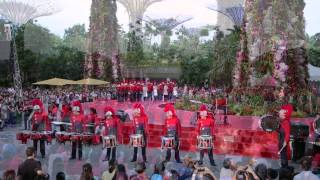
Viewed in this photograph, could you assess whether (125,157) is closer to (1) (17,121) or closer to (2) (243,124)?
(2) (243,124)

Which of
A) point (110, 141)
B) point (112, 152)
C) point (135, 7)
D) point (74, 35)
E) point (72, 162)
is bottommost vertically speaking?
point (72, 162)

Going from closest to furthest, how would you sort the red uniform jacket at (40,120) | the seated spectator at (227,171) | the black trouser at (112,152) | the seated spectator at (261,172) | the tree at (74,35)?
the seated spectator at (261,172) < the seated spectator at (227,171) < the black trouser at (112,152) < the red uniform jacket at (40,120) < the tree at (74,35)

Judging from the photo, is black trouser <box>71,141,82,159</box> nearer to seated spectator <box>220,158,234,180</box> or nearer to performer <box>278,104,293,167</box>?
performer <box>278,104,293,167</box>

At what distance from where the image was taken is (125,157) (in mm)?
15422

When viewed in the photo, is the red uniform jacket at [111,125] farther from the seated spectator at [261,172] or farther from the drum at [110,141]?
the seated spectator at [261,172]

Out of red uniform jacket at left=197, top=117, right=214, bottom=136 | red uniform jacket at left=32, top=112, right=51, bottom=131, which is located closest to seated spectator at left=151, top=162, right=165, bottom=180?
red uniform jacket at left=197, top=117, right=214, bottom=136

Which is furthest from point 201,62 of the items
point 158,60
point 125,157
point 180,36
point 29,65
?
point 125,157

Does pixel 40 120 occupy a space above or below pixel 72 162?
above

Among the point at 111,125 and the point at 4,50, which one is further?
the point at 4,50

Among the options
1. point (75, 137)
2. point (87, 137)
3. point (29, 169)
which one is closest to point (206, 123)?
point (87, 137)

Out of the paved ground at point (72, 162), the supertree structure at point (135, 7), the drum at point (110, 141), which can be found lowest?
the paved ground at point (72, 162)

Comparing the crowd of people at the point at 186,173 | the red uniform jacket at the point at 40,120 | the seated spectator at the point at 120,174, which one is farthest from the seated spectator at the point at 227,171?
the red uniform jacket at the point at 40,120

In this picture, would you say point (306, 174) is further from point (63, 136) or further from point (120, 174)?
point (63, 136)

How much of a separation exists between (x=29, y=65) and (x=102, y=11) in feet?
24.7
